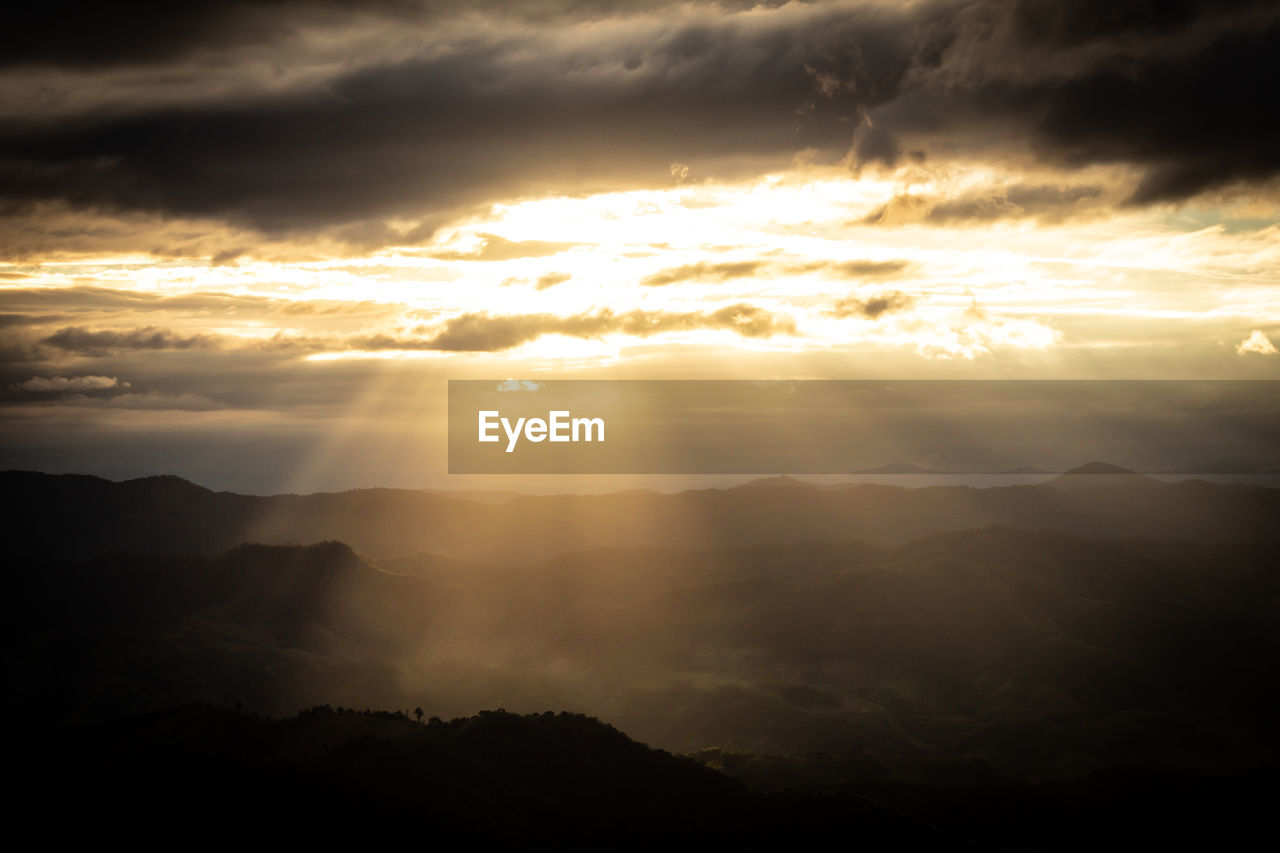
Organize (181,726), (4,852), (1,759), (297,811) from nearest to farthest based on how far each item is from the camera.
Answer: (4,852), (297,811), (1,759), (181,726)

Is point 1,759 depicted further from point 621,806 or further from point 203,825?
point 621,806

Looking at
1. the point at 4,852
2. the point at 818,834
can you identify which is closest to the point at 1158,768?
the point at 818,834

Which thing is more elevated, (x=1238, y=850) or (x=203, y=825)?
(x=203, y=825)

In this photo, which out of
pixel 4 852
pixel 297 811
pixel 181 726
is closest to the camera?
pixel 4 852

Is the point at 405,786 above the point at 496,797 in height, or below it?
above

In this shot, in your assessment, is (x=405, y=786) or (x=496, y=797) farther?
(x=496, y=797)

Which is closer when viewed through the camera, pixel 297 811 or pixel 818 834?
pixel 297 811

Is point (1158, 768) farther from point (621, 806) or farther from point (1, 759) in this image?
point (1, 759)

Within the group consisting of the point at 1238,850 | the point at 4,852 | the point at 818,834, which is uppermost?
the point at 4,852
